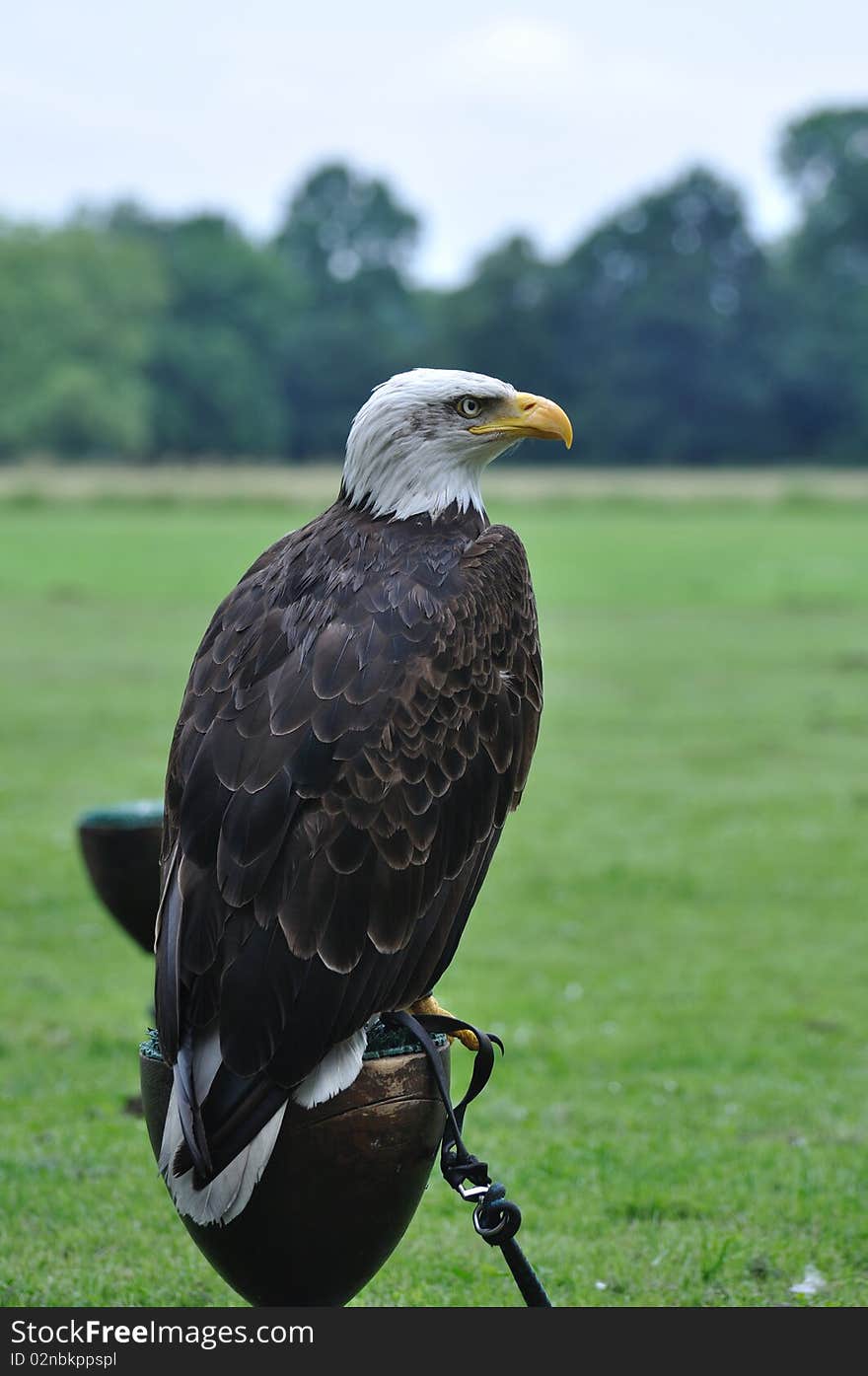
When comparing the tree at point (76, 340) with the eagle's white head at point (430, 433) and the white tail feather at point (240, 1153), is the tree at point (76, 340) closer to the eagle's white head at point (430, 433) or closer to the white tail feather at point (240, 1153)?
the eagle's white head at point (430, 433)

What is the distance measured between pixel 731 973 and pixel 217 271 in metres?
88.4

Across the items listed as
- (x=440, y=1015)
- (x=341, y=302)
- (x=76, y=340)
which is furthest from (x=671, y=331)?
(x=440, y=1015)

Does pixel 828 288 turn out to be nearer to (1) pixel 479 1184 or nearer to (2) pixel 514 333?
(2) pixel 514 333

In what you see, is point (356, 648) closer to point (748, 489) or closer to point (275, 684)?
point (275, 684)

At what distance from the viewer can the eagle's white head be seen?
4.73m

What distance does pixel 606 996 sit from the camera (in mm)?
8703

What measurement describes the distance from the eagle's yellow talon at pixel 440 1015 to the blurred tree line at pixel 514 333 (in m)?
77.5

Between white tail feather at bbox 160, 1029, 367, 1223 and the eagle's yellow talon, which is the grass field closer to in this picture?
the eagle's yellow talon

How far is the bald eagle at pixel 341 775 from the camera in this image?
12.9 ft

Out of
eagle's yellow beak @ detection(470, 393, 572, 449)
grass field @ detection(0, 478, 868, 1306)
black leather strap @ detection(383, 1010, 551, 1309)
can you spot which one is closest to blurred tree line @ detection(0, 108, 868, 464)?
grass field @ detection(0, 478, 868, 1306)

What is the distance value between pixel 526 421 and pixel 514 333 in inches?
3202

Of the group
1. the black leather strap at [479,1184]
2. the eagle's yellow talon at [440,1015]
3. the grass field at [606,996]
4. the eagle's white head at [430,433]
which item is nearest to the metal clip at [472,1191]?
the black leather strap at [479,1184]

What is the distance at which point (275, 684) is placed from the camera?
14.1 ft
